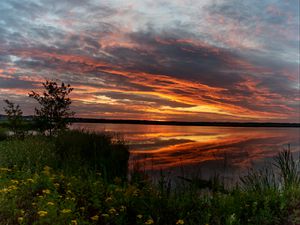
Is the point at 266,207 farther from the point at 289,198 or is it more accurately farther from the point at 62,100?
the point at 62,100

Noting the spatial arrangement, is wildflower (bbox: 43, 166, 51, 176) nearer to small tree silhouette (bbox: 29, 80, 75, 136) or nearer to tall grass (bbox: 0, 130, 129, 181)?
tall grass (bbox: 0, 130, 129, 181)

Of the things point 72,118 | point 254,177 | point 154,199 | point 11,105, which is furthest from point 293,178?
point 11,105

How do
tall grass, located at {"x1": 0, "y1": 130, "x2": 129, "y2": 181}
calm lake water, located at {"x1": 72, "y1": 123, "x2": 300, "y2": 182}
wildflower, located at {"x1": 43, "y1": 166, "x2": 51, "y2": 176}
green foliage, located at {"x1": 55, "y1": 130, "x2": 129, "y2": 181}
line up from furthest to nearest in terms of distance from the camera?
calm lake water, located at {"x1": 72, "y1": 123, "x2": 300, "y2": 182} < green foliage, located at {"x1": 55, "y1": 130, "x2": 129, "y2": 181} < tall grass, located at {"x1": 0, "y1": 130, "x2": 129, "y2": 181} < wildflower, located at {"x1": 43, "y1": 166, "x2": 51, "y2": 176}

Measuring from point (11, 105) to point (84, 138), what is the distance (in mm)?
5915

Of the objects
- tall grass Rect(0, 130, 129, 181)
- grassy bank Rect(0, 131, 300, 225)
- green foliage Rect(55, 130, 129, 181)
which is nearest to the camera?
grassy bank Rect(0, 131, 300, 225)

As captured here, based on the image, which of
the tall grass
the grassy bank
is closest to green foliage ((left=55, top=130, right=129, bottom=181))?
the tall grass

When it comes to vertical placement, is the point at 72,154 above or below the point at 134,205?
above

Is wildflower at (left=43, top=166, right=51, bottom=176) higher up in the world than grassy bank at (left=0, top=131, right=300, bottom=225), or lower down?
higher up

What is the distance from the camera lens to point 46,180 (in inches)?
336

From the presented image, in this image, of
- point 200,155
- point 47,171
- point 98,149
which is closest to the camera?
point 47,171

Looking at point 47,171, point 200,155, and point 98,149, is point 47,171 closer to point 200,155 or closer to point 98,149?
point 98,149

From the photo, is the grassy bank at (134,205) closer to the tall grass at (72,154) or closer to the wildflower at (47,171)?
the wildflower at (47,171)

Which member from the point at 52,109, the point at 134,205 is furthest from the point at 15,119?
the point at 134,205

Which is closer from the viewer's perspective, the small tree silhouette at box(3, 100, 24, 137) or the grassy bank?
the grassy bank
